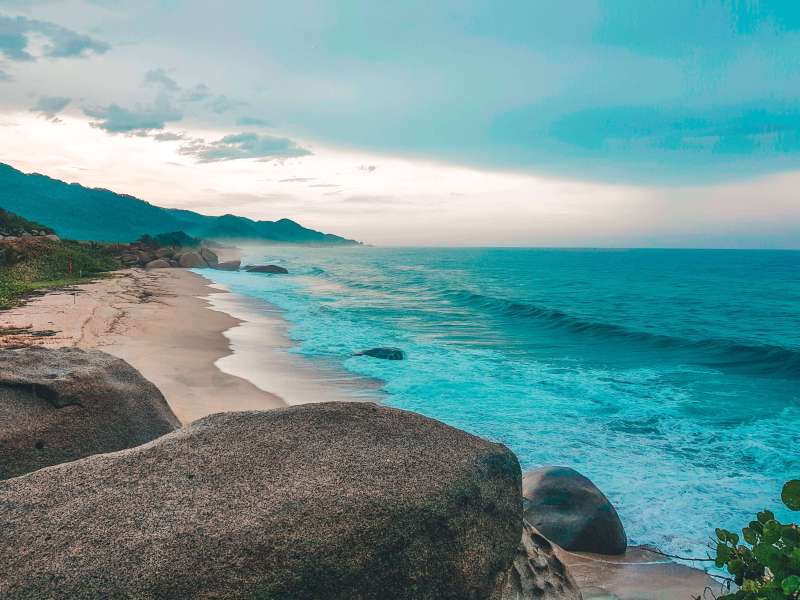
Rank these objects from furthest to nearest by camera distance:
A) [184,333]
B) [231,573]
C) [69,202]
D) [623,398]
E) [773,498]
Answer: [69,202] < [184,333] < [623,398] < [773,498] < [231,573]

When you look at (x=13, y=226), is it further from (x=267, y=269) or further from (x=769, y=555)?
(x=769, y=555)

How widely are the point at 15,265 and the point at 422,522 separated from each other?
32.3 metres

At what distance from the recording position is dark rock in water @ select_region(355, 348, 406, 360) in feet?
55.9

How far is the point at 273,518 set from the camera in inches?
116

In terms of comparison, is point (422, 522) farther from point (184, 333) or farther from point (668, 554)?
point (184, 333)

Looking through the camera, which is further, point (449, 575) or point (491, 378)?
point (491, 378)

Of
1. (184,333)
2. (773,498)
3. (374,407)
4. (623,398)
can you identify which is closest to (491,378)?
(623,398)

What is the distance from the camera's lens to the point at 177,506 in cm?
303

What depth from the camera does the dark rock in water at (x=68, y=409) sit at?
483 centimetres

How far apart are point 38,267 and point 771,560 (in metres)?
34.2

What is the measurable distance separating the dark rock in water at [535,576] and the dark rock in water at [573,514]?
8.97 feet

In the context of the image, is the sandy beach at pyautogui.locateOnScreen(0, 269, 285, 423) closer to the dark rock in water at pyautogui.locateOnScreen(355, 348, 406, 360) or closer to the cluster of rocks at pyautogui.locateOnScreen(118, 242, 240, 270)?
the dark rock in water at pyautogui.locateOnScreen(355, 348, 406, 360)

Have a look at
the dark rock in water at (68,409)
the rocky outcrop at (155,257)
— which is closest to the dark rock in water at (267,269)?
the rocky outcrop at (155,257)

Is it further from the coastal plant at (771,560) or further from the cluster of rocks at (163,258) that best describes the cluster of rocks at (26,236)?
the coastal plant at (771,560)
